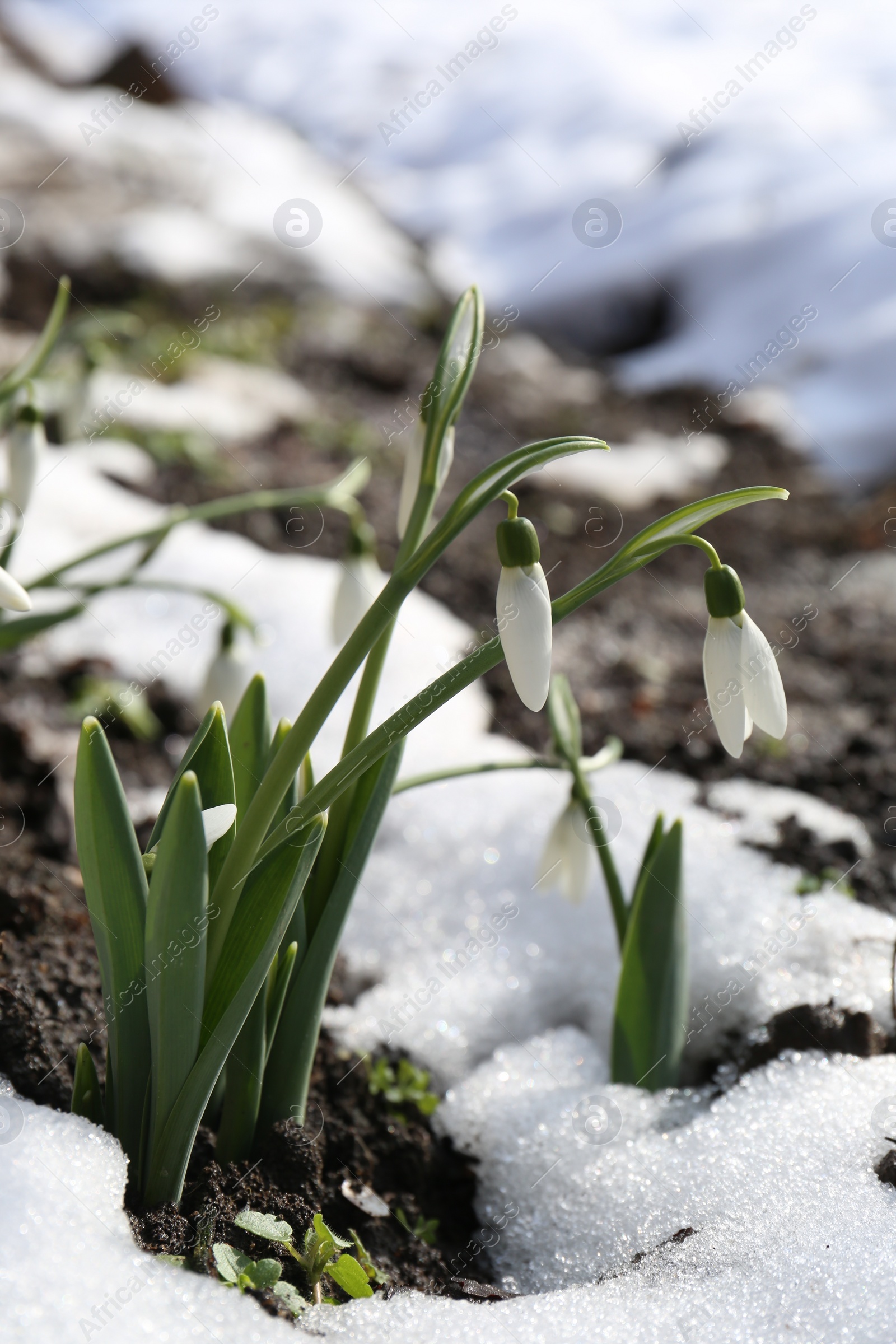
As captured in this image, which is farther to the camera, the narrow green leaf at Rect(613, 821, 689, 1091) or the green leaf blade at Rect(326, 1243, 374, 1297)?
the narrow green leaf at Rect(613, 821, 689, 1091)

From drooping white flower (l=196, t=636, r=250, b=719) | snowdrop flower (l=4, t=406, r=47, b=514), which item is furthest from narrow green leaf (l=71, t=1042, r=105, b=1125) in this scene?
snowdrop flower (l=4, t=406, r=47, b=514)

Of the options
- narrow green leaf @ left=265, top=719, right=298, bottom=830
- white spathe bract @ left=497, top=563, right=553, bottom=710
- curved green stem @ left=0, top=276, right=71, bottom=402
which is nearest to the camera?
white spathe bract @ left=497, top=563, right=553, bottom=710

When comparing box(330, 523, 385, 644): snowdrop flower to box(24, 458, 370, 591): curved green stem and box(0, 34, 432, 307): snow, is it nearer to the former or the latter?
box(24, 458, 370, 591): curved green stem

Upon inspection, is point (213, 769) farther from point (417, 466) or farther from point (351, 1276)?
point (351, 1276)

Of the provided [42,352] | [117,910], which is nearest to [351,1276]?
[117,910]

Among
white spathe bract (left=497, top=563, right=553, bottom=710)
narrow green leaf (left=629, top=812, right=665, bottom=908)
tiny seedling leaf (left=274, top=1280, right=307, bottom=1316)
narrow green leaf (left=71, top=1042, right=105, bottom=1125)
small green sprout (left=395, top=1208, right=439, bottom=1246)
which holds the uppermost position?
white spathe bract (left=497, top=563, right=553, bottom=710)

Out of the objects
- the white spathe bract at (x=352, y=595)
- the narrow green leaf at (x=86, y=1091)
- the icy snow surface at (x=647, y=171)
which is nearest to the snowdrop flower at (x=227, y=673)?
the white spathe bract at (x=352, y=595)
